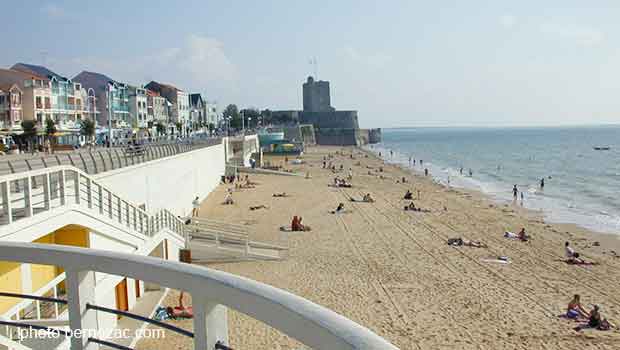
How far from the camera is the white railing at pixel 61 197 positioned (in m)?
7.18

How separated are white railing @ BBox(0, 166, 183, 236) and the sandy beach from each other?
2503mm

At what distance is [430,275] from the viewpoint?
58.9ft

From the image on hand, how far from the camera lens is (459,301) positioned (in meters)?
15.3

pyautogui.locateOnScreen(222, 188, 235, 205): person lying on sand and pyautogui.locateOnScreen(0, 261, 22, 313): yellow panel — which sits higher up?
pyautogui.locateOnScreen(0, 261, 22, 313): yellow panel

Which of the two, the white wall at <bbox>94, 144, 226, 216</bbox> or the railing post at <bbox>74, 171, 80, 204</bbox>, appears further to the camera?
the white wall at <bbox>94, 144, 226, 216</bbox>

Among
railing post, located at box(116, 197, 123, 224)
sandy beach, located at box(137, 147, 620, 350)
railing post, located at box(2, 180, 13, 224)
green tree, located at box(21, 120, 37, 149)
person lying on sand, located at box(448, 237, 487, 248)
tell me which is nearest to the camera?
railing post, located at box(2, 180, 13, 224)

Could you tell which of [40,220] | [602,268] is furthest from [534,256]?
[40,220]

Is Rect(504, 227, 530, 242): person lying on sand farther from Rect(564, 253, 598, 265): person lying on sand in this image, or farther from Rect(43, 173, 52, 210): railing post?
Rect(43, 173, 52, 210): railing post

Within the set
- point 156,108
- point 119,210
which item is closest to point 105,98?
point 156,108

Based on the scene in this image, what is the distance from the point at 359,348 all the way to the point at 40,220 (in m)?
7.25

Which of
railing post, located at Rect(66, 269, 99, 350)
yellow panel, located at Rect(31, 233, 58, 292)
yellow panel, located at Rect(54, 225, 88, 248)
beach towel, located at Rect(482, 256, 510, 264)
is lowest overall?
beach towel, located at Rect(482, 256, 510, 264)

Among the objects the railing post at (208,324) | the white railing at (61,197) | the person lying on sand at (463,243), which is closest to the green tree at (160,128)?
the person lying on sand at (463,243)

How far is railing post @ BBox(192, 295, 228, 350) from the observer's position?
196 cm

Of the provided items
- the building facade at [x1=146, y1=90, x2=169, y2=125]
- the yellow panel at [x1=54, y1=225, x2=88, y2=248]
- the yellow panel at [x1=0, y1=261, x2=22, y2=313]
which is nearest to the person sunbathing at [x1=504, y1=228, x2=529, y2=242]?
the yellow panel at [x1=54, y1=225, x2=88, y2=248]
